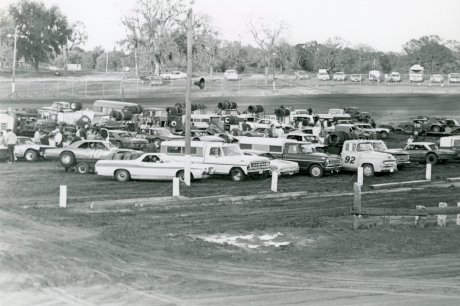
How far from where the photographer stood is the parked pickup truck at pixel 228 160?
2633cm

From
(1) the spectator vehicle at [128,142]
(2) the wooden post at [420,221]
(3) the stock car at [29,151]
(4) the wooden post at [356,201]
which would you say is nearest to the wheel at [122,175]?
(3) the stock car at [29,151]

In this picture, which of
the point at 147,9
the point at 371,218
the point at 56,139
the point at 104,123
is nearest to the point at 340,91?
the point at 147,9

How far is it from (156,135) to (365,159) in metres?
13.5

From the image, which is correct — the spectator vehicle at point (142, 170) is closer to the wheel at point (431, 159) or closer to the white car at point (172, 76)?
the wheel at point (431, 159)

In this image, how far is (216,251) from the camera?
14672mm

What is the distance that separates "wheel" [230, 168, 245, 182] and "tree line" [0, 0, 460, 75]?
27839 mm

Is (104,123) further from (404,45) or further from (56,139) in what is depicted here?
(404,45)

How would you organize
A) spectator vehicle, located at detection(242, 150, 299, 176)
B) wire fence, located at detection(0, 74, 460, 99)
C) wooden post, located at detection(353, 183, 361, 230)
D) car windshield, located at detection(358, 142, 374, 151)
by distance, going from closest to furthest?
wooden post, located at detection(353, 183, 361, 230) < spectator vehicle, located at detection(242, 150, 299, 176) < car windshield, located at detection(358, 142, 374, 151) < wire fence, located at detection(0, 74, 460, 99)

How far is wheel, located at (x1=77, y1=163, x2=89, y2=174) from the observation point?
27.0m

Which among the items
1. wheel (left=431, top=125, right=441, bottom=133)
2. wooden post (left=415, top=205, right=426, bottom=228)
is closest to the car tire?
wooden post (left=415, top=205, right=426, bottom=228)

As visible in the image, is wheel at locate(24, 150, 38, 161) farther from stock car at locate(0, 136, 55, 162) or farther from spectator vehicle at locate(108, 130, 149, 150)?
spectator vehicle at locate(108, 130, 149, 150)

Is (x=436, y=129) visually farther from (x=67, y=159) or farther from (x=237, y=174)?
(x=67, y=159)

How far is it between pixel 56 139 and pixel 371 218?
19048 millimetres

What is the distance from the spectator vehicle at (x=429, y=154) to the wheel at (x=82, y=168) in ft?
52.2
